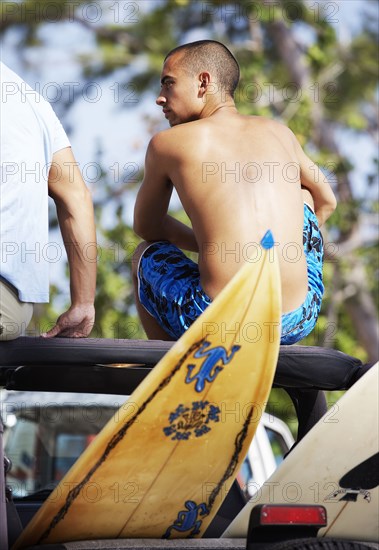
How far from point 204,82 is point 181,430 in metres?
1.45

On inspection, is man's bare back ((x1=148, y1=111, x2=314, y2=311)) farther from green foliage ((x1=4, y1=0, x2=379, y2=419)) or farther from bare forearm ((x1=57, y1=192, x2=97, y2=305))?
green foliage ((x1=4, y1=0, x2=379, y2=419))

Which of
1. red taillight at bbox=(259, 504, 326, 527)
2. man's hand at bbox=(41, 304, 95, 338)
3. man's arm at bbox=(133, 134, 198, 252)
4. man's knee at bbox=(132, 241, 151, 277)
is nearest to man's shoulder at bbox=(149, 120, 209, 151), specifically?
man's arm at bbox=(133, 134, 198, 252)

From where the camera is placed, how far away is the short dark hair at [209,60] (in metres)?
3.54

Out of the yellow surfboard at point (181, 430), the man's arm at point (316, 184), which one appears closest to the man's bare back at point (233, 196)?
the man's arm at point (316, 184)

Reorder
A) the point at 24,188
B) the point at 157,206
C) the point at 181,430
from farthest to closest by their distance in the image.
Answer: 1. the point at 157,206
2. the point at 24,188
3. the point at 181,430

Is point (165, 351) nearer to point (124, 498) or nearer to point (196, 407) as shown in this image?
point (196, 407)

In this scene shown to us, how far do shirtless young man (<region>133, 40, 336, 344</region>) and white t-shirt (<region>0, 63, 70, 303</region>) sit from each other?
504 millimetres

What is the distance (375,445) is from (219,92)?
4.84 feet

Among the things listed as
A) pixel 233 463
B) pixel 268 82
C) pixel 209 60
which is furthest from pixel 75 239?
pixel 268 82

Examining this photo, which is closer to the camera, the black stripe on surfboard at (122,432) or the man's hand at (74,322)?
the black stripe on surfboard at (122,432)

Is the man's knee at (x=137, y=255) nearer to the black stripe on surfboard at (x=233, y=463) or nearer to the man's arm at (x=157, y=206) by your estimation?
the man's arm at (x=157, y=206)

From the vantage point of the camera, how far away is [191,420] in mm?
2639

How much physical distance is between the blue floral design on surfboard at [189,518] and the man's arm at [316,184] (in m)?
1.31

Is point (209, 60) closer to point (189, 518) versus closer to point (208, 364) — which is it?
point (208, 364)
